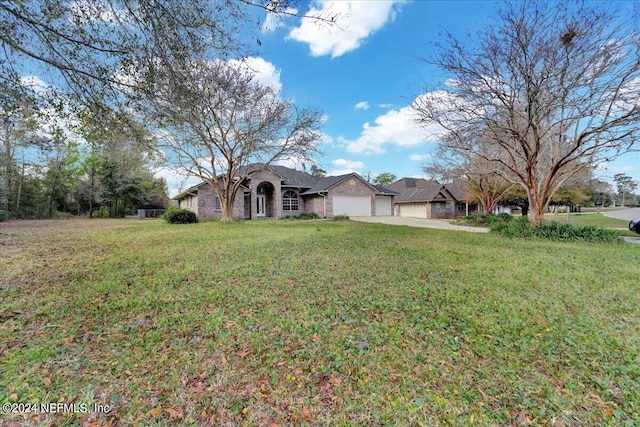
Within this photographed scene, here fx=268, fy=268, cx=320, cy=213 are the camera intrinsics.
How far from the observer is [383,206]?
27812 millimetres

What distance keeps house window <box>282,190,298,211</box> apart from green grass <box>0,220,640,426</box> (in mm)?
18506

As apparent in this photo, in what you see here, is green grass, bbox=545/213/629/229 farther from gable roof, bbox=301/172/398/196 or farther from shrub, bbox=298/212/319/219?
shrub, bbox=298/212/319/219

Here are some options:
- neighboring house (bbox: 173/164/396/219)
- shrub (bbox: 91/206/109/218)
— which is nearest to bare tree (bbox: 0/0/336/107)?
neighboring house (bbox: 173/164/396/219)

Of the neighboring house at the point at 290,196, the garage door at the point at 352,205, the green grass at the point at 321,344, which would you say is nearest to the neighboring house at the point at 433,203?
the neighboring house at the point at 290,196

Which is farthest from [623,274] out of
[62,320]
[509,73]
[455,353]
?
[62,320]

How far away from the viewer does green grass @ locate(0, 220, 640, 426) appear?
2143mm

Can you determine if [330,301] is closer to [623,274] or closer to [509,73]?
[623,274]

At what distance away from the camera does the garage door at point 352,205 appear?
23719 mm

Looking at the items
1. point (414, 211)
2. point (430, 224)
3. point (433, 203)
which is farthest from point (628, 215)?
point (430, 224)

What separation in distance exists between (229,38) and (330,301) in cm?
485

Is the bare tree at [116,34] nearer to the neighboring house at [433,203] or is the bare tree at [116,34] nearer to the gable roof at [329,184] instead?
the gable roof at [329,184]

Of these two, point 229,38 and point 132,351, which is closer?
point 132,351

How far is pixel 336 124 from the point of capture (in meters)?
16.6

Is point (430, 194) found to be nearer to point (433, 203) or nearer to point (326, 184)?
point (433, 203)
